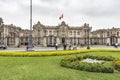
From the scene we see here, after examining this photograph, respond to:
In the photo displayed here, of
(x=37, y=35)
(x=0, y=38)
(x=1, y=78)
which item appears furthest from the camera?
(x=37, y=35)

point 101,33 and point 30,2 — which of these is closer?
point 30,2

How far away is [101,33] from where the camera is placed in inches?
5084

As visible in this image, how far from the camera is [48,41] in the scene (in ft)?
346

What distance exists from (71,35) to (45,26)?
1335 centimetres

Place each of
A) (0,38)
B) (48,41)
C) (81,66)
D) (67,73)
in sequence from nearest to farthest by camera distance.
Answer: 1. (67,73)
2. (81,66)
3. (0,38)
4. (48,41)

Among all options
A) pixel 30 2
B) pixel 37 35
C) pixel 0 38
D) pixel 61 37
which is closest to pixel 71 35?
pixel 61 37

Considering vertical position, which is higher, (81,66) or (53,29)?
(53,29)

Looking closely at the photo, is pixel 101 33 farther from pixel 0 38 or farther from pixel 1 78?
pixel 1 78

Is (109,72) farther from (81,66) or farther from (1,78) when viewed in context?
(1,78)

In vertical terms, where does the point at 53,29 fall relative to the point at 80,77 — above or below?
above

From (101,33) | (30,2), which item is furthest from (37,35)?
(30,2)

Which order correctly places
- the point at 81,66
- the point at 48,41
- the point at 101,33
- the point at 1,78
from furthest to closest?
the point at 101,33
the point at 48,41
the point at 81,66
the point at 1,78

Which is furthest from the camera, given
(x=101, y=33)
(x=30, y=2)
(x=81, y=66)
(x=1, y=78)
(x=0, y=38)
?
(x=101, y=33)

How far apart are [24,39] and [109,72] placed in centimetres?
10279
